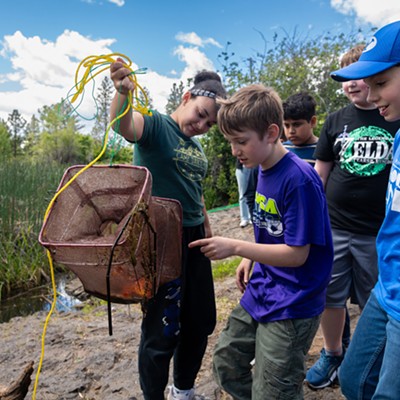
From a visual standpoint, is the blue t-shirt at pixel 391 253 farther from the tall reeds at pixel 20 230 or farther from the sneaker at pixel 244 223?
the sneaker at pixel 244 223

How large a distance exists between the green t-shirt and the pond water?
10.9ft

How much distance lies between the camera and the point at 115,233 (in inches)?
57.7

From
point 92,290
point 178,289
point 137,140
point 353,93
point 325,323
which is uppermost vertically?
point 353,93

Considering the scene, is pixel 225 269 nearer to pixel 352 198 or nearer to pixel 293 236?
pixel 352 198

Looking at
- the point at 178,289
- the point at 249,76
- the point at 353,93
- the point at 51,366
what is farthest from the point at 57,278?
the point at 249,76

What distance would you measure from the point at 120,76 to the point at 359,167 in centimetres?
133

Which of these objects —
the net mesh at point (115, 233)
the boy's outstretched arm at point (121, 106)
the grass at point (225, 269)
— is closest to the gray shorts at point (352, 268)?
the net mesh at point (115, 233)

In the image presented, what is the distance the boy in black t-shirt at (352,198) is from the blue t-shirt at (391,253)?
62cm

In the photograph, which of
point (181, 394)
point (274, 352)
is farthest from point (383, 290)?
point (181, 394)

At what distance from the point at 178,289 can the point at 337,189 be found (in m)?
1.05

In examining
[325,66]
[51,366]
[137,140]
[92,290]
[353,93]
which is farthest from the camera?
[325,66]

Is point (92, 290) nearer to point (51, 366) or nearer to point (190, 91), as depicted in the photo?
point (190, 91)

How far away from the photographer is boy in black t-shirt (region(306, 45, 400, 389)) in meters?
1.97

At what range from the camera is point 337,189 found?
212cm
